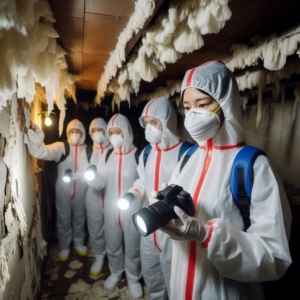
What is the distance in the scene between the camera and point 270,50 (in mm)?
1149

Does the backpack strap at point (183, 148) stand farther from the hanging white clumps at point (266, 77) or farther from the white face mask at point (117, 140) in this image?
the white face mask at point (117, 140)

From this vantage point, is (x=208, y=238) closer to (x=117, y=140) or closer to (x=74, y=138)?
(x=117, y=140)

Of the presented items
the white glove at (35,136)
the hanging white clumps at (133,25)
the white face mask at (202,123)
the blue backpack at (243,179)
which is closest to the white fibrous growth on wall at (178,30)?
the hanging white clumps at (133,25)

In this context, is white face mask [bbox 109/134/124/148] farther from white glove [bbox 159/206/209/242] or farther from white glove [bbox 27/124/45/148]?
white glove [bbox 159/206/209/242]

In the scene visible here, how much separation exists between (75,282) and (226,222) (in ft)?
8.19

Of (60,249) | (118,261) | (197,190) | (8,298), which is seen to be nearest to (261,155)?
(197,190)

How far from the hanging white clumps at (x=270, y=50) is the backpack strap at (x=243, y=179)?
0.57 meters

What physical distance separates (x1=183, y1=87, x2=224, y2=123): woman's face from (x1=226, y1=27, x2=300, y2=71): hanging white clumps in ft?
1.50

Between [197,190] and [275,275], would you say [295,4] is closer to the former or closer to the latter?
[197,190]

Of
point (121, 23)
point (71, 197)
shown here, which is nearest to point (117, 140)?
point (71, 197)

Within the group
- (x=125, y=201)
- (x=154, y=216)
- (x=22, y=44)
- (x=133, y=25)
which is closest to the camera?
(x=22, y=44)

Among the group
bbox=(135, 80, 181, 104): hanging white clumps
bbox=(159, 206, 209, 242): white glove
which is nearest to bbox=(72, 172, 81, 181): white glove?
bbox=(135, 80, 181, 104): hanging white clumps

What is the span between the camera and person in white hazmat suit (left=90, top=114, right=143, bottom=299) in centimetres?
230

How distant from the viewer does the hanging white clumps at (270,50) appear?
1055 mm
